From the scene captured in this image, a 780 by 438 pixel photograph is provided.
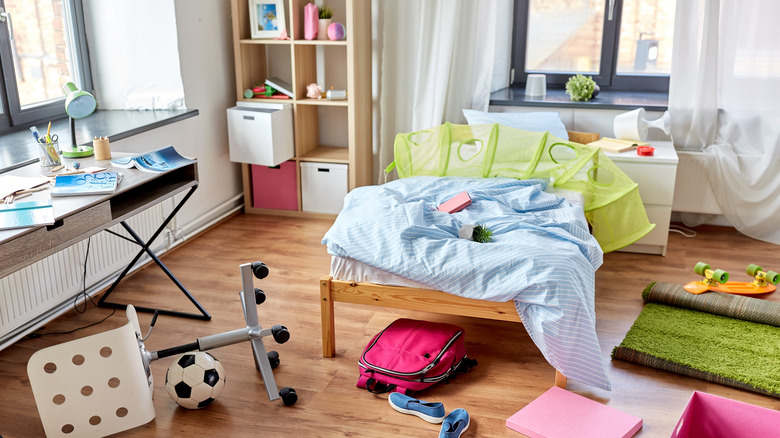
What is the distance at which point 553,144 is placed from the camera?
323 cm

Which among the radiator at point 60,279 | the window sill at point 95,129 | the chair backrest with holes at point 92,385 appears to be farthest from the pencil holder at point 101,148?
the chair backrest with holes at point 92,385

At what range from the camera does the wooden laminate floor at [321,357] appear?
7.32 ft

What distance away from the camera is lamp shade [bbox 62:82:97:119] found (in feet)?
8.61

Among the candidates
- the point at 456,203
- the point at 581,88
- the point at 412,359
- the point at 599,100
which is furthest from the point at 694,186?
Answer: the point at 412,359

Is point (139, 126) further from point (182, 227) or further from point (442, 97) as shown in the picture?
point (442, 97)

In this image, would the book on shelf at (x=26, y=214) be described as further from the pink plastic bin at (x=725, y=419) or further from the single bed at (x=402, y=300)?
the pink plastic bin at (x=725, y=419)

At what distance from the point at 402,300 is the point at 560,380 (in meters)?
0.60

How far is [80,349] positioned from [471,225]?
1.38 m

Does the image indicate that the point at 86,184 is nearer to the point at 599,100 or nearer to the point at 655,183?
the point at 655,183

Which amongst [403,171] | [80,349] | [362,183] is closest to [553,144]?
[403,171]

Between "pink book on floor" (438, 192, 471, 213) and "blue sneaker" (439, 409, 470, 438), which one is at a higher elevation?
"pink book on floor" (438, 192, 471, 213)

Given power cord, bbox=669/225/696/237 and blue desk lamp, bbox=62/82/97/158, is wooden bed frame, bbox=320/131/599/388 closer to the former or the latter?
blue desk lamp, bbox=62/82/97/158

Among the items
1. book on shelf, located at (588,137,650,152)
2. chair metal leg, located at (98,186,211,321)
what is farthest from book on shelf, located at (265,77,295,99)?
book on shelf, located at (588,137,650,152)

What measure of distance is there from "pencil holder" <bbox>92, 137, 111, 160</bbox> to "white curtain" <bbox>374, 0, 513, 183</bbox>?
74.3 inches
